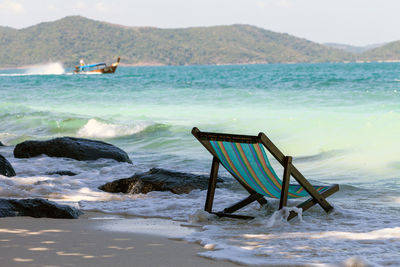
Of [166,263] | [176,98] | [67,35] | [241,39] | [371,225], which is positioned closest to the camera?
[166,263]

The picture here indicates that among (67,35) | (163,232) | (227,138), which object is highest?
(67,35)

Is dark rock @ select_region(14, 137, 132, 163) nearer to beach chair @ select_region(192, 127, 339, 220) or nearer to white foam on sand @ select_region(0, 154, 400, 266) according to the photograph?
white foam on sand @ select_region(0, 154, 400, 266)

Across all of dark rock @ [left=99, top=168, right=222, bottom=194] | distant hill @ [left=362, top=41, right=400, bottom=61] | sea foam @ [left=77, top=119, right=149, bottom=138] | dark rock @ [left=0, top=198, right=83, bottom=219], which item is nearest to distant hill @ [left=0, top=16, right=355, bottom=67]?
distant hill @ [left=362, top=41, right=400, bottom=61]

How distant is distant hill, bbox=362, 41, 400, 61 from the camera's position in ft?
411

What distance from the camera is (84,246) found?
3.73m

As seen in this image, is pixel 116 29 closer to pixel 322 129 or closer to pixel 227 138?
pixel 322 129

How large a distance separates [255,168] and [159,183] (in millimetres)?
2164

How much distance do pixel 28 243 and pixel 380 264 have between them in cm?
225

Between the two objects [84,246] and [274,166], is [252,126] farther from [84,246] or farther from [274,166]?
[84,246]

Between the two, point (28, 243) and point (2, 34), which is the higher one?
point (2, 34)

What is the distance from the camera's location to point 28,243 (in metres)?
3.75

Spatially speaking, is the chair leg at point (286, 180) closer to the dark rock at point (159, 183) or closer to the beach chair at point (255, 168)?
the beach chair at point (255, 168)

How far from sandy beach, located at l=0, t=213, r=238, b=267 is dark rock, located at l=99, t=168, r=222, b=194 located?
1.77 m

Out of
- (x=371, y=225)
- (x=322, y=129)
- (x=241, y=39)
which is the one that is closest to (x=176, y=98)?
(x=322, y=129)
